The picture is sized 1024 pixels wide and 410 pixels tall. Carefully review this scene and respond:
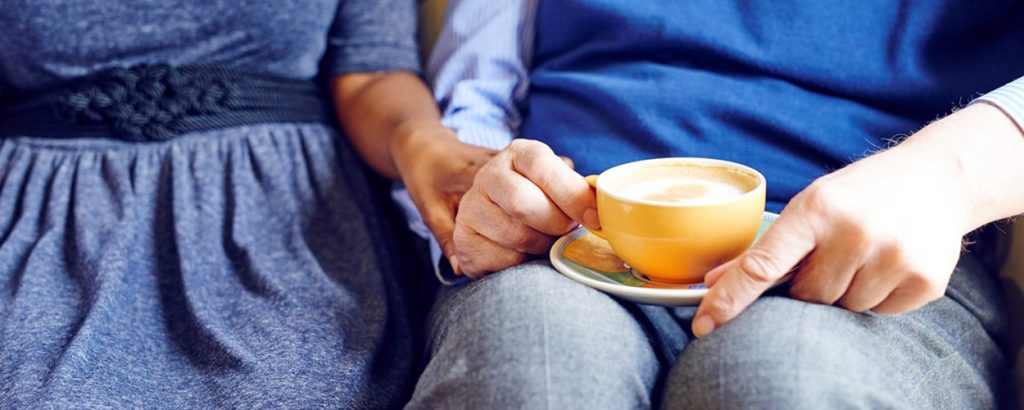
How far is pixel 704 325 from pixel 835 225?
11 centimetres

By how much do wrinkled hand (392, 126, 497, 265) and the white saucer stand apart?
0.13 metres

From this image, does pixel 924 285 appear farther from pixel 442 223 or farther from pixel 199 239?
pixel 199 239

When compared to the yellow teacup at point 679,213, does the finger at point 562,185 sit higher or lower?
lower

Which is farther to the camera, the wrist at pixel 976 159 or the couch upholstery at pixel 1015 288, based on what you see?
the couch upholstery at pixel 1015 288

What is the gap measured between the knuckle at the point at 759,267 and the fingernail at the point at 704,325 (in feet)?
0.16

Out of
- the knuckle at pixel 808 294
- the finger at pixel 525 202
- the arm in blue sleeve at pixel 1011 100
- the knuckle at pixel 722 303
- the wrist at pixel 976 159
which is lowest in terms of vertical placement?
the finger at pixel 525 202

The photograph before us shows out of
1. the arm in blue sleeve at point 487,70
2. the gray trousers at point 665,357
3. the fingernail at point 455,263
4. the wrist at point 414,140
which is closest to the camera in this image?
the gray trousers at point 665,357

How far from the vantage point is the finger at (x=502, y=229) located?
71cm

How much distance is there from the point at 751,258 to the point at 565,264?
17 centimetres

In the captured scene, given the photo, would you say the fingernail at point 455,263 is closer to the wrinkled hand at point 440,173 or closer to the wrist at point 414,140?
the wrinkled hand at point 440,173

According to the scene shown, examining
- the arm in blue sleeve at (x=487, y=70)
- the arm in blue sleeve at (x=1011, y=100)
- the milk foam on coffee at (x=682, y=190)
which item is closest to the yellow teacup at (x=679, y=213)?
the milk foam on coffee at (x=682, y=190)

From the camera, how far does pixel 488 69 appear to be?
3.39 ft

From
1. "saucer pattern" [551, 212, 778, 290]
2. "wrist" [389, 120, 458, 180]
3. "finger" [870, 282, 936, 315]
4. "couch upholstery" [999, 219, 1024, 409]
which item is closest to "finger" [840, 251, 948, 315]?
"finger" [870, 282, 936, 315]

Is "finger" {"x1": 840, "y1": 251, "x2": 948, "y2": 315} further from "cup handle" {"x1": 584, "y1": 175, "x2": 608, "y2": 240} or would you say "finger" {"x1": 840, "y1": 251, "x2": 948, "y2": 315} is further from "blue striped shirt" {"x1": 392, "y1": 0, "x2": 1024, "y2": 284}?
"blue striped shirt" {"x1": 392, "y1": 0, "x2": 1024, "y2": 284}
